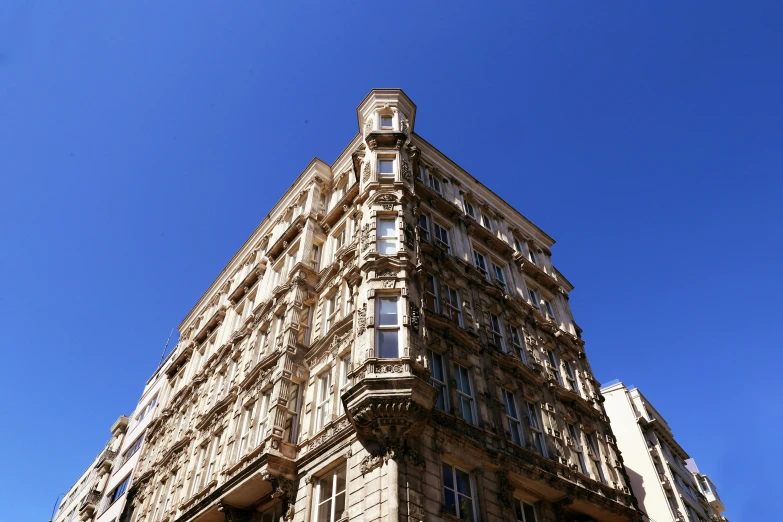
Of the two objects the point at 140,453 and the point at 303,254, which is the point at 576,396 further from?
the point at 140,453

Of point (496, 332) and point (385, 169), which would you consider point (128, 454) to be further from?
point (496, 332)

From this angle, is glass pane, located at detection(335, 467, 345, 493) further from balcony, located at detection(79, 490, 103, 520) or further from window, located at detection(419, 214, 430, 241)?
balcony, located at detection(79, 490, 103, 520)

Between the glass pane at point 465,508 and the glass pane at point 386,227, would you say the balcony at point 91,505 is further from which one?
the glass pane at point 465,508

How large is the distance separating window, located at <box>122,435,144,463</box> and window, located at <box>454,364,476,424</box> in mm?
35344

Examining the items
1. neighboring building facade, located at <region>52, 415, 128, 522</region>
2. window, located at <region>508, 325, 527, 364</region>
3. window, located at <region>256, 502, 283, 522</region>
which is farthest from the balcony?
window, located at <region>508, 325, 527, 364</region>

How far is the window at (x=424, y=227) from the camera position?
94.4 ft

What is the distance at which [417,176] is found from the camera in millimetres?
31953

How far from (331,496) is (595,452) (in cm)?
1541

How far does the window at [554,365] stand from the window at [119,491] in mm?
34414

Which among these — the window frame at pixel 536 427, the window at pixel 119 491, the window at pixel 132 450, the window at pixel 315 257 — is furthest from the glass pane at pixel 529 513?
the window at pixel 132 450

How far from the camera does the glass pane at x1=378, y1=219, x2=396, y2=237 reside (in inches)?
1000

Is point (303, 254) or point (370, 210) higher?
point (303, 254)

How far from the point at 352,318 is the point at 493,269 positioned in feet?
41.9

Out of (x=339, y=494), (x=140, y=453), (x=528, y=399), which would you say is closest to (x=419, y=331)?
(x=339, y=494)
